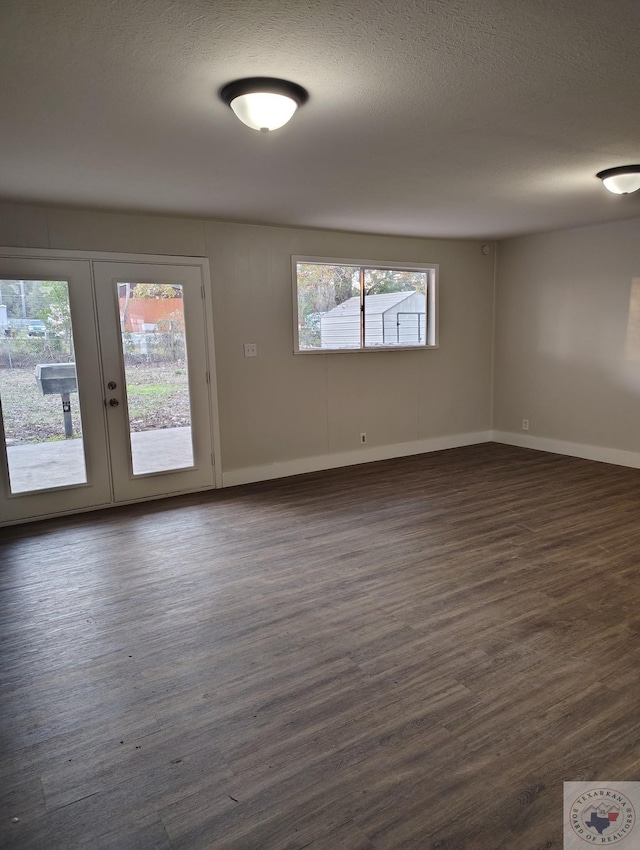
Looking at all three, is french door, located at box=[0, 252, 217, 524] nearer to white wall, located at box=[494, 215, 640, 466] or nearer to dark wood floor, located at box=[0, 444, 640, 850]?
dark wood floor, located at box=[0, 444, 640, 850]

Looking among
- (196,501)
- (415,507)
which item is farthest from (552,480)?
(196,501)

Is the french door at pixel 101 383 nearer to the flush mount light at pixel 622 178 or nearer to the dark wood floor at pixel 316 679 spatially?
the dark wood floor at pixel 316 679

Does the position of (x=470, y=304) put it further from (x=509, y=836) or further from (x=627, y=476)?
(x=509, y=836)

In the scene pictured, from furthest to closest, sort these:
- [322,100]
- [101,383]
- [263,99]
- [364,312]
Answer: [364,312] → [101,383] → [322,100] → [263,99]

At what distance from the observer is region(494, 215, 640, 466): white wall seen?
5505 mm

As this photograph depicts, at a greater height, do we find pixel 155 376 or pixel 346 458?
pixel 155 376

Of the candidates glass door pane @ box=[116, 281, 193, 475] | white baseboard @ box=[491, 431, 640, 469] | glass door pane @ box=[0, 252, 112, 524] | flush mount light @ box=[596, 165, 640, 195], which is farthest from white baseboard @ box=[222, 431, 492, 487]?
flush mount light @ box=[596, 165, 640, 195]

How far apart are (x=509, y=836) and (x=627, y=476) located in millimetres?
4494

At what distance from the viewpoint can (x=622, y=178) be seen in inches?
141

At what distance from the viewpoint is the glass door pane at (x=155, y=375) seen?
4.66 metres

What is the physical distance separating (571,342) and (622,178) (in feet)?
8.66

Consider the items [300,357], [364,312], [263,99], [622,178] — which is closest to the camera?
[263,99]

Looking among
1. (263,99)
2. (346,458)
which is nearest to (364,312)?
(346,458)

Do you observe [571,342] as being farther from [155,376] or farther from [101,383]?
[101,383]
